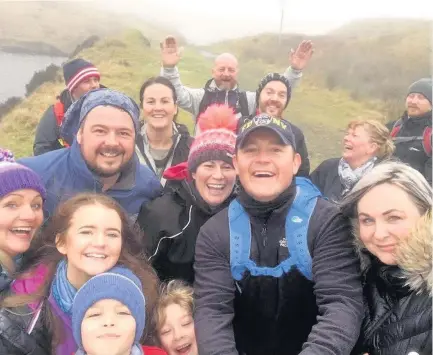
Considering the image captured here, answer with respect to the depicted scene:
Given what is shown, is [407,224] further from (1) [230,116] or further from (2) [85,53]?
(2) [85,53]

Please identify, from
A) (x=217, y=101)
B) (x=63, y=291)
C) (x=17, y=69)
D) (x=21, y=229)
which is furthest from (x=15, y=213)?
(x=17, y=69)

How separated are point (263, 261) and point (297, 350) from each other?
26.5 inches

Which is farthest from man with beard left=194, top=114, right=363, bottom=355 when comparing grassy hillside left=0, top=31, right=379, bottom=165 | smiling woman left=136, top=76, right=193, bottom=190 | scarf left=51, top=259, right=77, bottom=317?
grassy hillside left=0, top=31, right=379, bottom=165

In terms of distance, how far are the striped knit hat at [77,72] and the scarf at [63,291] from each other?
3138mm

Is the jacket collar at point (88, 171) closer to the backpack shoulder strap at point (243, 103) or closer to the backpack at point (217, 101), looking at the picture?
the backpack at point (217, 101)

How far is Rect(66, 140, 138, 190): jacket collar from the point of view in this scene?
361 cm

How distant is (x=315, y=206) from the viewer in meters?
2.75

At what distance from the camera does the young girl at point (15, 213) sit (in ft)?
10.1

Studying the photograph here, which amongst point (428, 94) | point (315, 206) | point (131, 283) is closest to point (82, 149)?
point (131, 283)

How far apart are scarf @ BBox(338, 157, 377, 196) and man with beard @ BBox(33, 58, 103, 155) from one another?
2930mm

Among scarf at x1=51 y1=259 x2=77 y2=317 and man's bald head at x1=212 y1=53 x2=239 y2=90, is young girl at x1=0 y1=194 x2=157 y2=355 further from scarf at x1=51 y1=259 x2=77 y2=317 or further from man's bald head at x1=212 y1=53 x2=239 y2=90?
man's bald head at x1=212 y1=53 x2=239 y2=90

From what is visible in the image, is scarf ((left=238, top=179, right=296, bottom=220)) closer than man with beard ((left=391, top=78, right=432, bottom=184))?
Yes

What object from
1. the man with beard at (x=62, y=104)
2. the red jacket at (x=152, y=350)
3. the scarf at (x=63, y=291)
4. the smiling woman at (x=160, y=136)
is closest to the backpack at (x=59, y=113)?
the man with beard at (x=62, y=104)

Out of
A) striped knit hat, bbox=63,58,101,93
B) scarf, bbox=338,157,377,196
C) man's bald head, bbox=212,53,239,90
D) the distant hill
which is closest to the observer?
scarf, bbox=338,157,377,196
